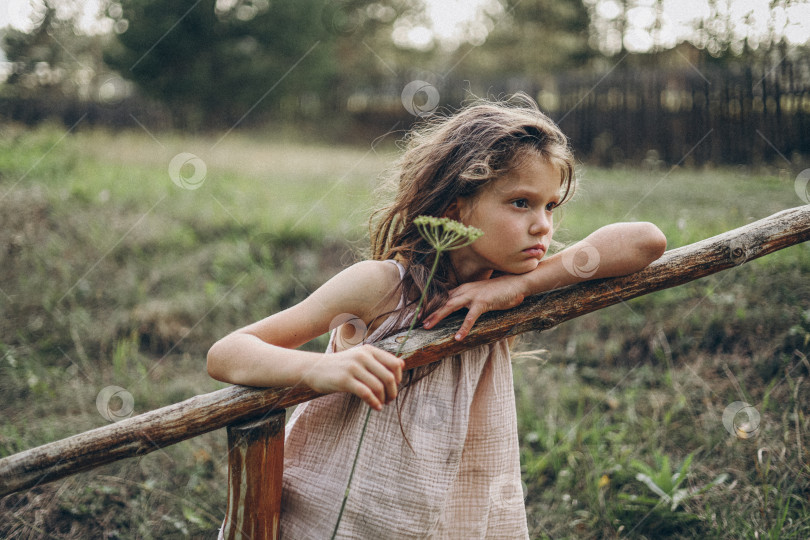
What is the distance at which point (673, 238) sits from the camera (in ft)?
11.8

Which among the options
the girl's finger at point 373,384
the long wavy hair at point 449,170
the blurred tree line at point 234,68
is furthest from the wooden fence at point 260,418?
the blurred tree line at point 234,68

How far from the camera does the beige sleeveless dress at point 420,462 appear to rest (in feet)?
4.73

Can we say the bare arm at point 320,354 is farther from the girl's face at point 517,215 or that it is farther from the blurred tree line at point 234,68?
the blurred tree line at point 234,68

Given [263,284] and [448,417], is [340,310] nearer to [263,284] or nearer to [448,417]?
[448,417]

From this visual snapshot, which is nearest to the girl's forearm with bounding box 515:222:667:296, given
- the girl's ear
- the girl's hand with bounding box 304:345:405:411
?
the girl's ear

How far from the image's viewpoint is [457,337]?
4.54 ft

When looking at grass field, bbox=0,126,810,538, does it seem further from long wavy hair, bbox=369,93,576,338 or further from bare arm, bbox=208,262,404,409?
bare arm, bbox=208,262,404,409

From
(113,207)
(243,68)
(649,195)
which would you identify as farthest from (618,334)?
(243,68)

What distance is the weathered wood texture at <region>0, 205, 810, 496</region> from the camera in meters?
1.37

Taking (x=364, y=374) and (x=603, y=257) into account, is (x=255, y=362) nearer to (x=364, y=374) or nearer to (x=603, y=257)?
(x=364, y=374)

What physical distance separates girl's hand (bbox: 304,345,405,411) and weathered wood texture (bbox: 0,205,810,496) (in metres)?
0.19

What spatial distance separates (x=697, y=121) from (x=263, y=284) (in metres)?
6.04

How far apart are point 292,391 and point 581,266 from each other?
2.54 feet

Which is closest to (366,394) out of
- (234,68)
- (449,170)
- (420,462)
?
(420,462)
